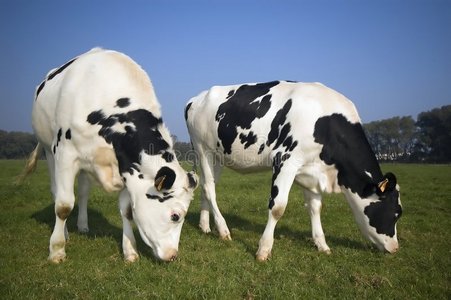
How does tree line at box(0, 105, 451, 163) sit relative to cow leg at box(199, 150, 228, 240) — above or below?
below

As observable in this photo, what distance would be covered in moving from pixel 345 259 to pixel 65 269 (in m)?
4.68

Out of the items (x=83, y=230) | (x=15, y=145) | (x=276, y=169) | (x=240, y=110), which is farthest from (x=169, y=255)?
(x=15, y=145)

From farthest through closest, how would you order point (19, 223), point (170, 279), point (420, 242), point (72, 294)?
point (19, 223), point (420, 242), point (170, 279), point (72, 294)

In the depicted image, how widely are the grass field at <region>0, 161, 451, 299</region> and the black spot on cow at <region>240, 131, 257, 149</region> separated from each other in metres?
2.03

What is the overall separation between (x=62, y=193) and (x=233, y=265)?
10.1 ft

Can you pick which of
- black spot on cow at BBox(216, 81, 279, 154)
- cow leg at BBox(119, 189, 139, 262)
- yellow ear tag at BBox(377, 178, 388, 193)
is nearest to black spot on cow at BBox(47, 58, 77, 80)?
cow leg at BBox(119, 189, 139, 262)

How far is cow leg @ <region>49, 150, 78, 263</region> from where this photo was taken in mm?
6500

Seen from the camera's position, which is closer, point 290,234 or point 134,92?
point 134,92

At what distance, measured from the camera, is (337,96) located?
762cm

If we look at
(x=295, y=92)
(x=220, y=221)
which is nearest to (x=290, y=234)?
(x=220, y=221)

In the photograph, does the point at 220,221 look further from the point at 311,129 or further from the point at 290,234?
the point at 311,129

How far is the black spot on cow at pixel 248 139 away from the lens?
7875 millimetres

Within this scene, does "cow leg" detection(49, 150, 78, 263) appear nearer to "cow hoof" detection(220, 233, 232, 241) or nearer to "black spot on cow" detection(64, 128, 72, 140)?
"black spot on cow" detection(64, 128, 72, 140)

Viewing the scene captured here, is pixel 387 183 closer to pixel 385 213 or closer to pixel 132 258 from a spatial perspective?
pixel 385 213
